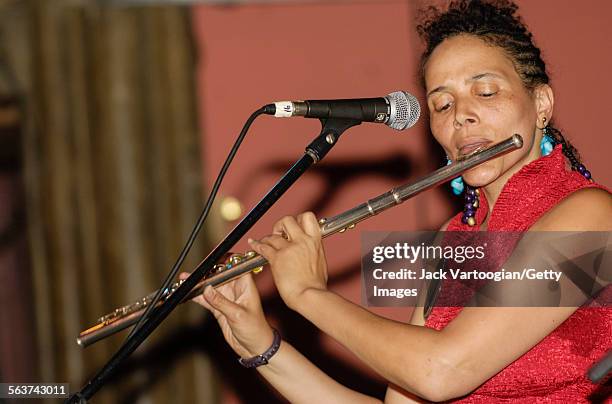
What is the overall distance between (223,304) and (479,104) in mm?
732

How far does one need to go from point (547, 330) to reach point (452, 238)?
51 cm

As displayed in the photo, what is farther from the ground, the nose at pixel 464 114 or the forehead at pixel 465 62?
the forehead at pixel 465 62

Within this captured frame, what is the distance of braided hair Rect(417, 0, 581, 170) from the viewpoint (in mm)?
2035

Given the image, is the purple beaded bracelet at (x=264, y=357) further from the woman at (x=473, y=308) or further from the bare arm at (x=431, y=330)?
the bare arm at (x=431, y=330)

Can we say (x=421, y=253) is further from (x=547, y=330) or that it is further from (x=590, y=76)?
(x=590, y=76)

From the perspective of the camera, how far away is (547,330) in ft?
5.75

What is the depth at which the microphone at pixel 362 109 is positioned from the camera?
1.68 m

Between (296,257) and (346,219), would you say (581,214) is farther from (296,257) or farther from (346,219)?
(296,257)

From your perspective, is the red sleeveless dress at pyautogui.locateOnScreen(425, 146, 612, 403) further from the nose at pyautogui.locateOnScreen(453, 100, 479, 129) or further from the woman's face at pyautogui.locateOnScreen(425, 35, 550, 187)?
the nose at pyautogui.locateOnScreen(453, 100, 479, 129)

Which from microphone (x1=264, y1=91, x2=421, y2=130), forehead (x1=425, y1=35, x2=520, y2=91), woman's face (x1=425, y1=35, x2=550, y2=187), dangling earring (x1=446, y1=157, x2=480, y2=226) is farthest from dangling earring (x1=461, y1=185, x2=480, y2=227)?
microphone (x1=264, y1=91, x2=421, y2=130)

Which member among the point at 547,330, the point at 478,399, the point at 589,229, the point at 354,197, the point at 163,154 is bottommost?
the point at 478,399

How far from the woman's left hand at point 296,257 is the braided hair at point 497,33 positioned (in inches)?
21.9

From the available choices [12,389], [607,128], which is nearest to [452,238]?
[12,389]

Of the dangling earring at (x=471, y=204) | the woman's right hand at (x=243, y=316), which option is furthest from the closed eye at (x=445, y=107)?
the woman's right hand at (x=243, y=316)
